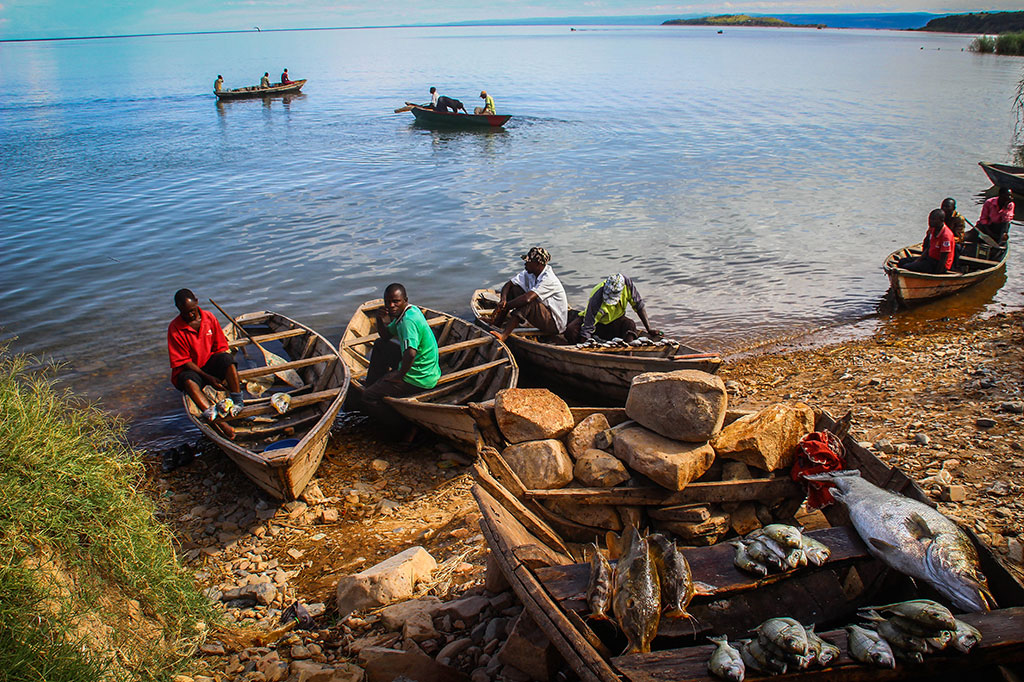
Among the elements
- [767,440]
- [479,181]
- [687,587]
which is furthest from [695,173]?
[687,587]

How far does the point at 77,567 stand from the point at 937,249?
13392mm

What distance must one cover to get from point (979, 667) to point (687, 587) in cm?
148

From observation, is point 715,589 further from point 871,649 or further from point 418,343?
point 418,343

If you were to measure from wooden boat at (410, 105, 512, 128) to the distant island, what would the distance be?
280 ft

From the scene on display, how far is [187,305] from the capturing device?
7.50m

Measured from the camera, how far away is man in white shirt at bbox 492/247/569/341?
9.18 metres

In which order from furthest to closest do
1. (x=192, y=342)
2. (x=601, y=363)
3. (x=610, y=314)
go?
(x=610, y=314), (x=601, y=363), (x=192, y=342)

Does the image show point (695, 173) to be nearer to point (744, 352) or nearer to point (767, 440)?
point (744, 352)

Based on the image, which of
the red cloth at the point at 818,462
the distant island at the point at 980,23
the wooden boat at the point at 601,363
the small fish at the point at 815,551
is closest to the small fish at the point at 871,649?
the small fish at the point at 815,551

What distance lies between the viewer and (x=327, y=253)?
16156 millimetres

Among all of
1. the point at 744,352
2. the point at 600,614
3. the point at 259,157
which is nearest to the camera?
the point at 600,614

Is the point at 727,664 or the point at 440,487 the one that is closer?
the point at 727,664

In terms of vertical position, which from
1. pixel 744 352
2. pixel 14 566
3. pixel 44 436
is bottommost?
pixel 744 352

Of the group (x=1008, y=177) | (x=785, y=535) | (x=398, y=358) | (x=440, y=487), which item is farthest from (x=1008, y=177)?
(x=785, y=535)
